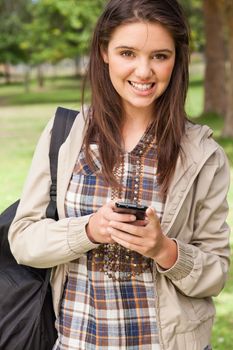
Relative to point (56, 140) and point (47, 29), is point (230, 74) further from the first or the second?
point (47, 29)

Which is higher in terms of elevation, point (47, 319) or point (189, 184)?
point (189, 184)

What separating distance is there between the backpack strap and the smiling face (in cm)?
19

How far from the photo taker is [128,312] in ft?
6.96

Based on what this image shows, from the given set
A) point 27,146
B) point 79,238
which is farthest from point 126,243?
point 27,146

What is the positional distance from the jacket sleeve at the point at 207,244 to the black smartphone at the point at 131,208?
0.24m

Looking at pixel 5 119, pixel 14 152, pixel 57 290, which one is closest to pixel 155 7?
pixel 57 290

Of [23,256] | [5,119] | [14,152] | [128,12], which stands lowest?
[5,119]

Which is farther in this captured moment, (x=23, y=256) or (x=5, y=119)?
(x=5, y=119)

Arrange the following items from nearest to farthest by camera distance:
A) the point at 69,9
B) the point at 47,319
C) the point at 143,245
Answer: the point at 143,245 → the point at 47,319 → the point at 69,9

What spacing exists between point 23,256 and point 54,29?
1328 inches

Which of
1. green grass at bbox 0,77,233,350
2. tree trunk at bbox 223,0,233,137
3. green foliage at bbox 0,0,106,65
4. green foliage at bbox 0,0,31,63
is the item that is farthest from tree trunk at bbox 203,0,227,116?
green foliage at bbox 0,0,31,63

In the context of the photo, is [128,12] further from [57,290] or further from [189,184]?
[57,290]

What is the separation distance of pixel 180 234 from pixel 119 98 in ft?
1.64

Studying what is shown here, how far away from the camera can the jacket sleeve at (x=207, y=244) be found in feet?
6.84
